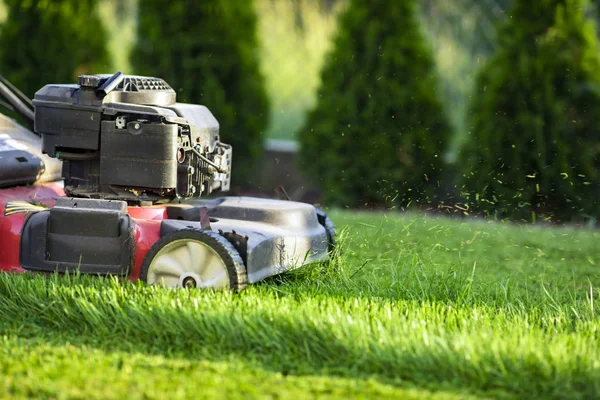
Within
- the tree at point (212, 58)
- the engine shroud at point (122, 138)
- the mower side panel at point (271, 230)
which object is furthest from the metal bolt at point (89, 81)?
the tree at point (212, 58)

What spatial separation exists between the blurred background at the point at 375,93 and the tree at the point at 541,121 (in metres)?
0.01

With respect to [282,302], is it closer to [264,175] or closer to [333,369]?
[333,369]

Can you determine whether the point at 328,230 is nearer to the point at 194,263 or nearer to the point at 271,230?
the point at 271,230

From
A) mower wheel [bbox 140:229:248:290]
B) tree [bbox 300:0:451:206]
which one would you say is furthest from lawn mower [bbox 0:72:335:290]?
tree [bbox 300:0:451:206]

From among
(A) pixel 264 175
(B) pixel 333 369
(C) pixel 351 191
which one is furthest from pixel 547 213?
(B) pixel 333 369

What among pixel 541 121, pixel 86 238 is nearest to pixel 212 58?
pixel 541 121

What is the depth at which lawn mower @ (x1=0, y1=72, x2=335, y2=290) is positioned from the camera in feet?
13.7

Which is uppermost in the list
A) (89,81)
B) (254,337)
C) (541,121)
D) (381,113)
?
(89,81)

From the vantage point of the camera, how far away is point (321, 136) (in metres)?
8.71

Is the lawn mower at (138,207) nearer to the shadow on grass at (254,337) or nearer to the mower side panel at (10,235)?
the mower side panel at (10,235)

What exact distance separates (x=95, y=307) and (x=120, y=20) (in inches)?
476

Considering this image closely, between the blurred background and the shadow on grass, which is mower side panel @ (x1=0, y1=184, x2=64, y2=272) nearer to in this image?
the shadow on grass

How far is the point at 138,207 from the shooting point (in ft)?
15.3

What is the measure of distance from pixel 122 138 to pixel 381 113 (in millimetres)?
4251
